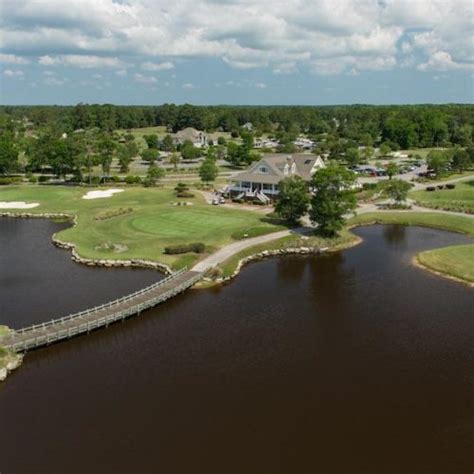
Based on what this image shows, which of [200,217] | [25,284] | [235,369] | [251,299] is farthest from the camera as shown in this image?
[200,217]

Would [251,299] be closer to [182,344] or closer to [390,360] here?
[182,344]

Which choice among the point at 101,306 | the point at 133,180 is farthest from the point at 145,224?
the point at 133,180

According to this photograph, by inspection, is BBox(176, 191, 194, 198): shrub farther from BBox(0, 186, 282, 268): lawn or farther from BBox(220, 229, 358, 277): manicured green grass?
BBox(220, 229, 358, 277): manicured green grass

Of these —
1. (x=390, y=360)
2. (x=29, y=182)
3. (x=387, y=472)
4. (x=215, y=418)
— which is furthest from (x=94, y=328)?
(x=29, y=182)

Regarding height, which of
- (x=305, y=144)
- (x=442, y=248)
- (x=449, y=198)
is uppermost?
(x=305, y=144)

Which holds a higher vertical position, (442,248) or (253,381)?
(442,248)

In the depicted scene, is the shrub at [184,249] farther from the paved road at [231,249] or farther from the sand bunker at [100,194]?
the sand bunker at [100,194]

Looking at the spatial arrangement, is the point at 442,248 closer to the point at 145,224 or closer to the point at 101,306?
the point at 145,224
